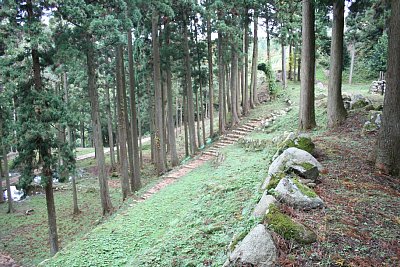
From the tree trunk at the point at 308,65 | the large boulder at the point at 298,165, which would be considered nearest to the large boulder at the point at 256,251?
the large boulder at the point at 298,165

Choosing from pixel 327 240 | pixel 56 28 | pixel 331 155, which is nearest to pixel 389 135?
pixel 331 155

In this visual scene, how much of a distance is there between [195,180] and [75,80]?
10.8m

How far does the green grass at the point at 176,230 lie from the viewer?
4508 millimetres

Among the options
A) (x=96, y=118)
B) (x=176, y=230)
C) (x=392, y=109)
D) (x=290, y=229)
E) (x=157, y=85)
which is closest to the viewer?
(x=290, y=229)

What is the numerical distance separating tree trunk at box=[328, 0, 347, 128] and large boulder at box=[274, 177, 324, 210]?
249 inches

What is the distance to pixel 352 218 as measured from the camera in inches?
155

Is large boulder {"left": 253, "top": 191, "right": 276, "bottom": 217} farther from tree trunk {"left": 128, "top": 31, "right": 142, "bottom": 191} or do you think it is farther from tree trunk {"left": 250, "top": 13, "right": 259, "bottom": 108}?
tree trunk {"left": 250, "top": 13, "right": 259, "bottom": 108}

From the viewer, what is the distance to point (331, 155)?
6.69 meters

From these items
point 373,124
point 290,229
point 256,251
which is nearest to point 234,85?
point 373,124

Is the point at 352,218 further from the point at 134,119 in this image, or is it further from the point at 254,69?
the point at 254,69

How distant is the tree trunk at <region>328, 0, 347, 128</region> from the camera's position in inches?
365

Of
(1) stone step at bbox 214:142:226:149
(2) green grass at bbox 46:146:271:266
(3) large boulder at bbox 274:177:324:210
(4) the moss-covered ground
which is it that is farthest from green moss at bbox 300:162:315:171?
(1) stone step at bbox 214:142:226:149

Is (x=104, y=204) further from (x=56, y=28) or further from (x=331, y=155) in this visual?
(x=331, y=155)

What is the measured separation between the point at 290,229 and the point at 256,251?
0.52 m
